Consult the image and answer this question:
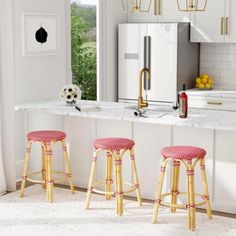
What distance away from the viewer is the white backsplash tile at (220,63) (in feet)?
25.2

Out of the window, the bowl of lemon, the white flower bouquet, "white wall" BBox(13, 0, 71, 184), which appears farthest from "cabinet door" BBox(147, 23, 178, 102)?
the white flower bouquet

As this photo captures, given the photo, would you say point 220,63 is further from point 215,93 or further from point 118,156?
point 118,156

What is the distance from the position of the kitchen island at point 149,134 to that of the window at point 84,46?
1.24 meters

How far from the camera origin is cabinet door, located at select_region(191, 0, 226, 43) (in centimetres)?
725

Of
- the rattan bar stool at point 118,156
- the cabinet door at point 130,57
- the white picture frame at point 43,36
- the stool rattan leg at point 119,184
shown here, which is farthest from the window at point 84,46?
the stool rattan leg at point 119,184

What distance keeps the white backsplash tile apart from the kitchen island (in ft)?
7.23

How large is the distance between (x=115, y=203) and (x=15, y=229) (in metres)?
1.05

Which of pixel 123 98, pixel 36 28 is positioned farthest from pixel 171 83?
pixel 36 28

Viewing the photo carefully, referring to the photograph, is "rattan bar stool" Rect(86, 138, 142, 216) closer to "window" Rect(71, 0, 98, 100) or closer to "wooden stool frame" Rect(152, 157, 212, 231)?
"wooden stool frame" Rect(152, 157, 212, 231)

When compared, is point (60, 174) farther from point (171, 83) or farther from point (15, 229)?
→ point (171, 83)

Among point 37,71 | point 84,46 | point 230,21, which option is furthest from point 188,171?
point 84,46

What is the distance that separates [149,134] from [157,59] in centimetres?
214

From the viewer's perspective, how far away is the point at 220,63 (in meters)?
7.76

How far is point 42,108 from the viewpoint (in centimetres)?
583
